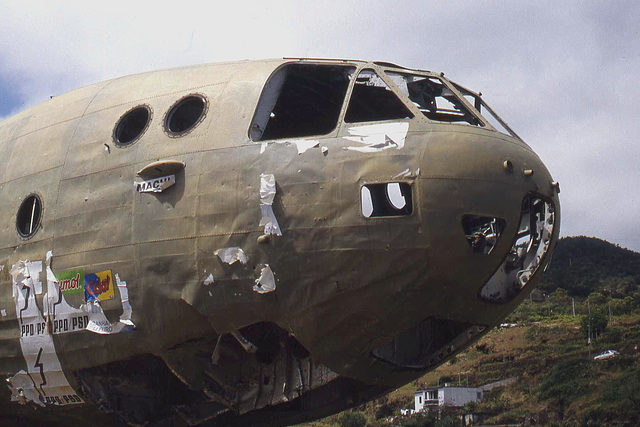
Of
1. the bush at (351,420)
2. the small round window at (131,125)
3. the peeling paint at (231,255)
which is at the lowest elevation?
the bush at (351,420)

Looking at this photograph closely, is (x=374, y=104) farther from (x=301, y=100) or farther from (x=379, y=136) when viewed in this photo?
(x=379, y=136)

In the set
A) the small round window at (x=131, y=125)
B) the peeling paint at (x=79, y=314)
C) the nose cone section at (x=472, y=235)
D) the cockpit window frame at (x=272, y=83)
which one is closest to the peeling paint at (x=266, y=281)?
the nose cone section at (x=472, y=235)

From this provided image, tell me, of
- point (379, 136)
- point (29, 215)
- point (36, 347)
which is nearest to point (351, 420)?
point (36, 347)

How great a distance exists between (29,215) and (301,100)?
13.8 ft

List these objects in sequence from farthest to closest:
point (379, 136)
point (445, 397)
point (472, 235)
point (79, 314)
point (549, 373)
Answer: point (549, 373) → point (445, 397) → point (79, 314) → point (379, 136) → point (472, 235)

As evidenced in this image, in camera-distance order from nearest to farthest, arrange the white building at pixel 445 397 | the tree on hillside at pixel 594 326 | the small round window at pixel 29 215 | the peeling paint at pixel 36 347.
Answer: the peeling paint at pixel 36 347 → the small round window at pixel 29 215 → the white building at pixel 445 397 → the tree on hillside at pixel 594 326

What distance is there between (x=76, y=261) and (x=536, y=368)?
215 feet

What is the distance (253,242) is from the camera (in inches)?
365

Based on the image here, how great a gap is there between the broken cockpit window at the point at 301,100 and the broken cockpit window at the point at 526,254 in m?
2.56

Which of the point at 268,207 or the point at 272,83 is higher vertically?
the point at 272,83

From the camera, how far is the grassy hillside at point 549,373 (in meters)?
56.6

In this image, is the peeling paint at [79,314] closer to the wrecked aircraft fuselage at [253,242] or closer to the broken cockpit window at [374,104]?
the wrecked aircraft fuselage at [253,242]

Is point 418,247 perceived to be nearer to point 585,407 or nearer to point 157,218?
point 157,218

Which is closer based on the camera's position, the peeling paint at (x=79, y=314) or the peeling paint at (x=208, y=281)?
the peeling paint at (x=208, y=281)
